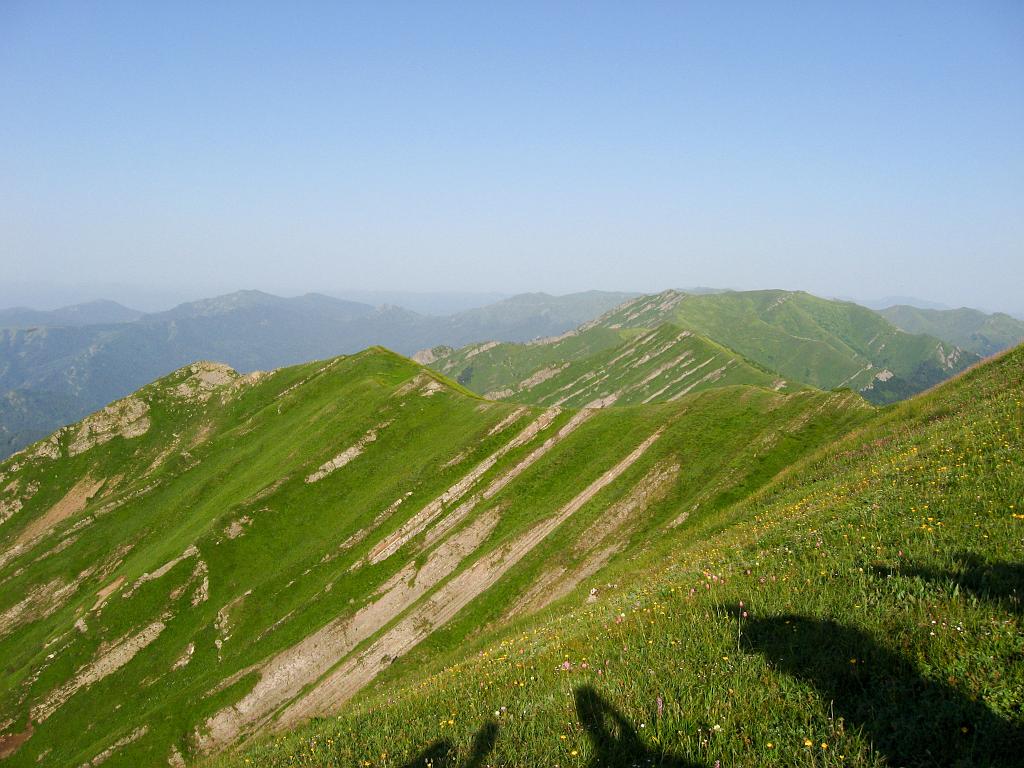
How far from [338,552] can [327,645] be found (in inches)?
478

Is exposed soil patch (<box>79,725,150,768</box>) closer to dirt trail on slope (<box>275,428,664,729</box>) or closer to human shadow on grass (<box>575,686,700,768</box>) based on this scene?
dirt trail on slope (<box>275,428,664,729</box>)

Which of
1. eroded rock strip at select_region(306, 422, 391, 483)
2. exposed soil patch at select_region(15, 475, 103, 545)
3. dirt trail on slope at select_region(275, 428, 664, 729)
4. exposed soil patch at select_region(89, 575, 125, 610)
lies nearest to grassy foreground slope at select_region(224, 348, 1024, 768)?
dirt trail on slope at select_region(275, 428, 664, 729)

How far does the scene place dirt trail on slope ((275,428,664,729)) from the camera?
4389 cm

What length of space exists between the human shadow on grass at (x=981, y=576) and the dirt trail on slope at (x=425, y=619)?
43882 mm

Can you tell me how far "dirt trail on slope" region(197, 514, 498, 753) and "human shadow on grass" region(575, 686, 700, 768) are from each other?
47.6 m

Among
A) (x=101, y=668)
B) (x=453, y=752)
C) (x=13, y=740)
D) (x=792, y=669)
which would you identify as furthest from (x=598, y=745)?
(x=13, y=740)

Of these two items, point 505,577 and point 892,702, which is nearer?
point 892,702

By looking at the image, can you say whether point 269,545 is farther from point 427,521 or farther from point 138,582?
point 427,521

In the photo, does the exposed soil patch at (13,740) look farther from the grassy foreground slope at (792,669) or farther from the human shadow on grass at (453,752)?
the human shadow on grass at (453,752)

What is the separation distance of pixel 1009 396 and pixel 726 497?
87.6 feet

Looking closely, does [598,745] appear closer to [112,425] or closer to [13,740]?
[13,740]

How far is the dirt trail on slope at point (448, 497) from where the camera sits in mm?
58344

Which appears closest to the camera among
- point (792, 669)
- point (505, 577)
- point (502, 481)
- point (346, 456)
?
point (792, 669)

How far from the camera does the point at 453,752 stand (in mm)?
8688
